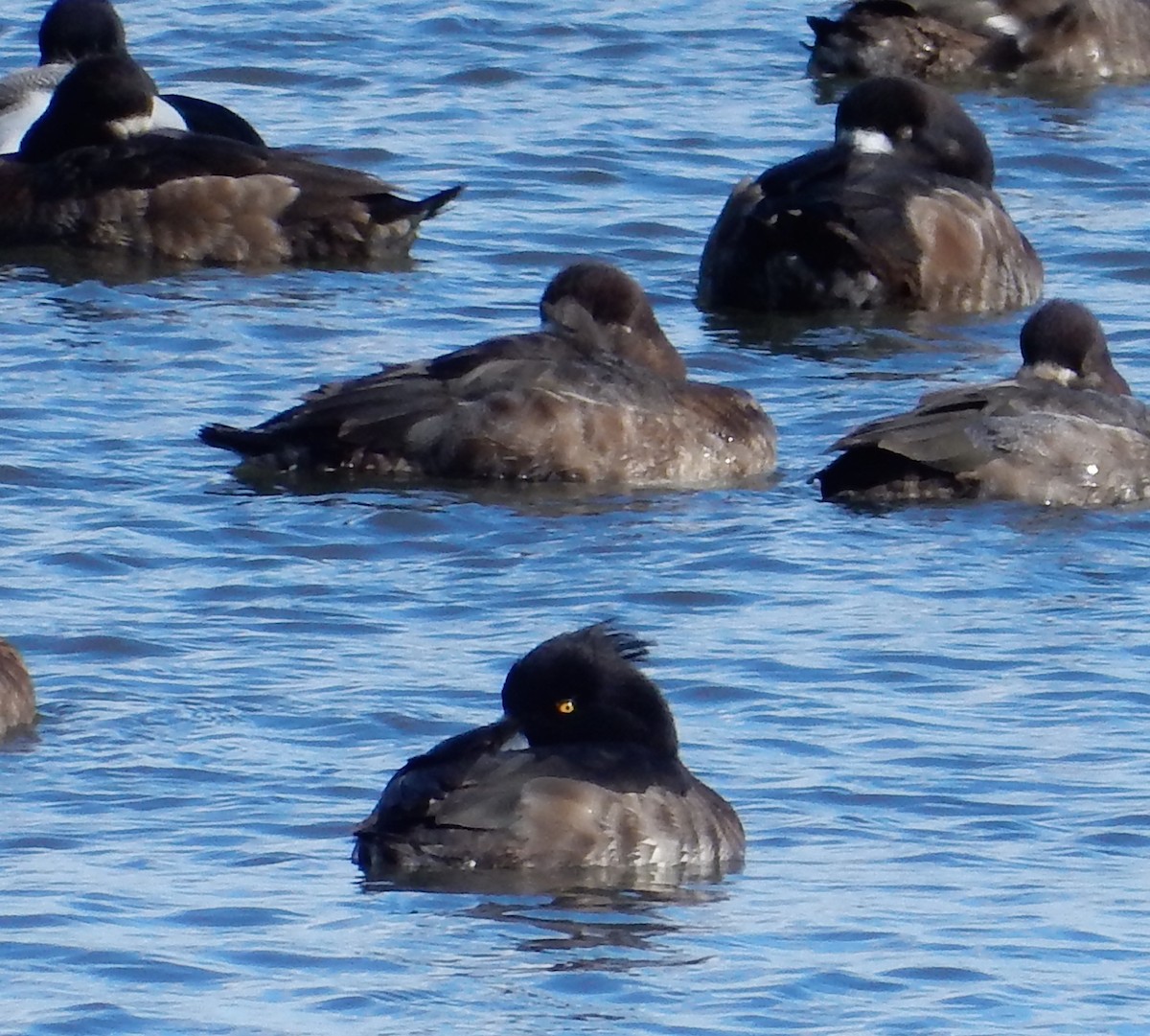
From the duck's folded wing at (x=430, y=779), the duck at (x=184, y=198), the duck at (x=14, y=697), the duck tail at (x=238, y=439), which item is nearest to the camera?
the duck's folded wing at (x=430, y=779)

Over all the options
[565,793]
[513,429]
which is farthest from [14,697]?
[513,429]

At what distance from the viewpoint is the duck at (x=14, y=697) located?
372 inches

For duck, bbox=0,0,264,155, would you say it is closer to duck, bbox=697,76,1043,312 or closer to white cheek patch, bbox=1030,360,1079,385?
duck, bbox=697,76,1043,312

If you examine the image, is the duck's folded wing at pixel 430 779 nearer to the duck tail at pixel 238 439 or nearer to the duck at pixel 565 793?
the duck at pixel 565 793

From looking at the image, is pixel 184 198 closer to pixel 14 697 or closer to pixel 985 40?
pixel 985 40

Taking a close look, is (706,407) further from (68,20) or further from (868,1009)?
(68,20)

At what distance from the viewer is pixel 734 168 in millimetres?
18062

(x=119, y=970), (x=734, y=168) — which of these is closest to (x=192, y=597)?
(x=119, y=970)

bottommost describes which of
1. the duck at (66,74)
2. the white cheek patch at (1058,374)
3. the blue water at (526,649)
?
the blue water at (526,649)

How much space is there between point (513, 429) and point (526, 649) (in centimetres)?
222

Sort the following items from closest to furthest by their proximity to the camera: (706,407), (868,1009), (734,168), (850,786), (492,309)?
(868,1009) < (850,786) < (706,407) < (492,309) < (734,168)

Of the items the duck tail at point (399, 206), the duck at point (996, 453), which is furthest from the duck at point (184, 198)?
the duck at point (996, 453)

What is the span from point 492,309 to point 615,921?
7237mm

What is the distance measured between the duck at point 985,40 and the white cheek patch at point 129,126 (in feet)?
15.8
